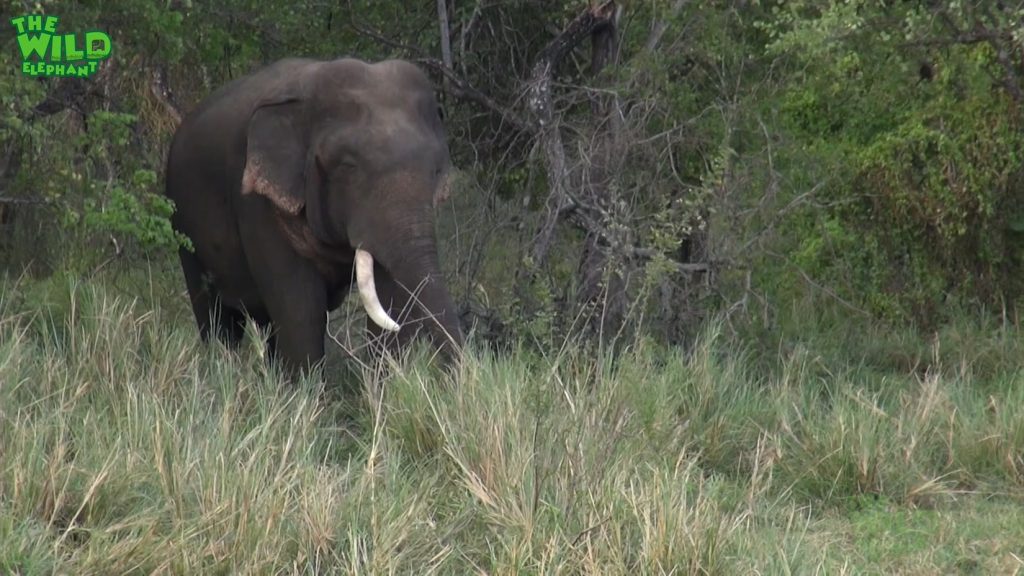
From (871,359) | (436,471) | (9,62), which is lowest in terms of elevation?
(871,359)

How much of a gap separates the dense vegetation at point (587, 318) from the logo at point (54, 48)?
0.12m

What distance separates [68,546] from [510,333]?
4.24 m

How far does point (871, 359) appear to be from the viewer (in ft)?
35.3

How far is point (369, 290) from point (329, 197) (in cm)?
64

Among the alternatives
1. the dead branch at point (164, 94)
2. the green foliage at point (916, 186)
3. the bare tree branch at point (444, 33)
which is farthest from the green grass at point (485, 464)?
the dead branch at point (164, 94)

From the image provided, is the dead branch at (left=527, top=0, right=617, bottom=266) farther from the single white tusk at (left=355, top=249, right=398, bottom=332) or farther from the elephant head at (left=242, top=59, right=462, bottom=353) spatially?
the single white tusk at (left=355, top=249, right=398, bottom=332)

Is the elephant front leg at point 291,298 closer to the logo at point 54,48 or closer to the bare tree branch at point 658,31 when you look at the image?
the logo at point 54,48

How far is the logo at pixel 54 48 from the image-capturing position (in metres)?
8.36

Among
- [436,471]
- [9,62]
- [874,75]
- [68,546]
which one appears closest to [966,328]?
[874,75]

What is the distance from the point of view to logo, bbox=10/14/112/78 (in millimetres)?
8359

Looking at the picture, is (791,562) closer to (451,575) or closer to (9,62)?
(451,575)

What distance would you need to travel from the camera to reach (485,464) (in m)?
6.57

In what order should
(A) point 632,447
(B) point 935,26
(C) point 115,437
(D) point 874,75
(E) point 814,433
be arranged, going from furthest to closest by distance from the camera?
(D) point 874,75 → (B) point 935,26 → (E) point 814,433 → (A) point 632,447 → (C) point 115,437

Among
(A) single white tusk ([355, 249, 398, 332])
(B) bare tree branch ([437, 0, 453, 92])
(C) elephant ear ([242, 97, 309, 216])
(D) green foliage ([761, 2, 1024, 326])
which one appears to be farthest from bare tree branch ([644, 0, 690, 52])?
(A) single white tusk ([355, 249, 398, 332])
